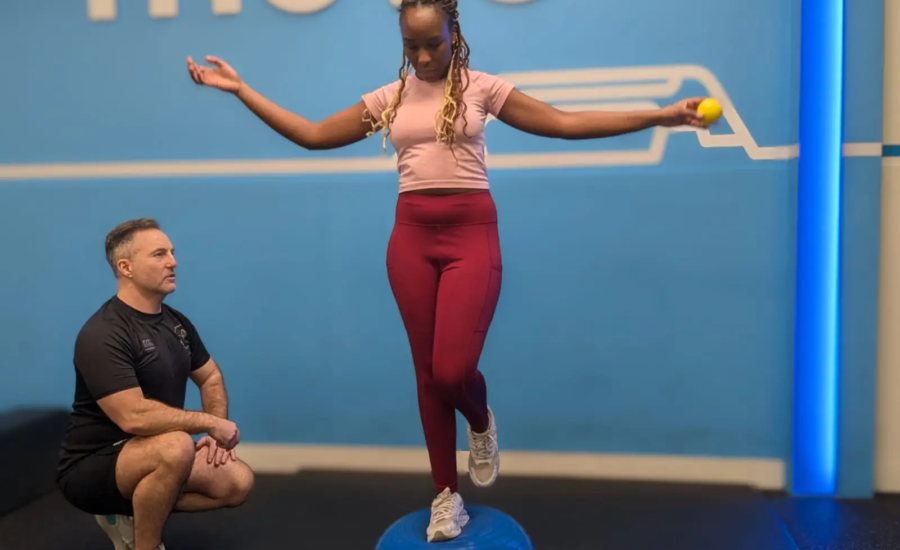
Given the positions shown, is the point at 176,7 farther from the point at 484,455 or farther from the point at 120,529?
the point at 484,455

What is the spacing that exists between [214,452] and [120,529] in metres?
0.49

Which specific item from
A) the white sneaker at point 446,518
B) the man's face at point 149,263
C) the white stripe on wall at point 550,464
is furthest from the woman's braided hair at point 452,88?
the white stripe on wall at point 550,464

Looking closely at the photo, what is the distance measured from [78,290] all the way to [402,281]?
218 cm

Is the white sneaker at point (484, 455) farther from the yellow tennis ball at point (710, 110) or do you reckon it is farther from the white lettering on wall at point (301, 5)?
the white lettering on wall at point (301, 5)

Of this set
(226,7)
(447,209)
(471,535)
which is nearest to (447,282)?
(447,209)

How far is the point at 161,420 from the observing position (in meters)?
2.21

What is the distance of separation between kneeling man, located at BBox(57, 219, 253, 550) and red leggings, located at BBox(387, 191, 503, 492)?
694 millimetres

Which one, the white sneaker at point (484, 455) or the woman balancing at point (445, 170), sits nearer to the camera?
the woman balancing at point (445, 170)

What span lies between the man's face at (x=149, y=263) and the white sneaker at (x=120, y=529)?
829mm

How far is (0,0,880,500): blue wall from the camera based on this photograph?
10.1 feet

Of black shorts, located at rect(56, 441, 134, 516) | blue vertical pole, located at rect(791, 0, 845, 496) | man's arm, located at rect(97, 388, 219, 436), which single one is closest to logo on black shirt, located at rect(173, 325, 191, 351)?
man's arm, located at rect(97, 388, 219, 436)

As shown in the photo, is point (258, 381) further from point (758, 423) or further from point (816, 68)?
point (816, 68)

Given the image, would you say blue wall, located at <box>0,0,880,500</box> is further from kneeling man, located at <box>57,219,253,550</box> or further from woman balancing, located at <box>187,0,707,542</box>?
woman balancing, located at <box>187,0,707,542</box>

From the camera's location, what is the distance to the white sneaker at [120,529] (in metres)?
2.47
